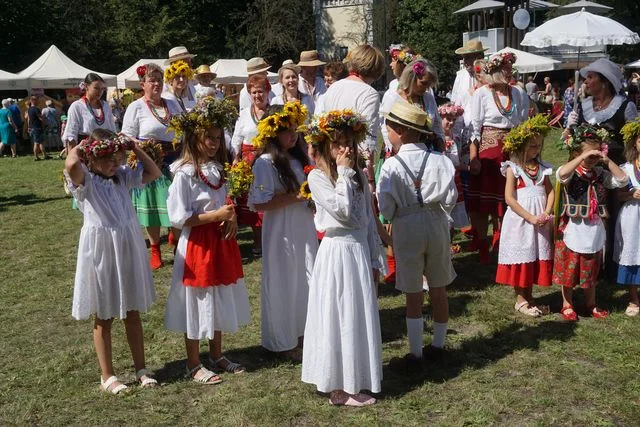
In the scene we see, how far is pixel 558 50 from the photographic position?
4266 centimetres

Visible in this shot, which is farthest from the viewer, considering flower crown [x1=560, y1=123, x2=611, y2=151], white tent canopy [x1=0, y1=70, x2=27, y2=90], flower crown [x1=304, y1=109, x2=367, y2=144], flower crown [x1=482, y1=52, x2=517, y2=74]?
white tent canopy [x1=0, y1=70, x2=27, y2=90]

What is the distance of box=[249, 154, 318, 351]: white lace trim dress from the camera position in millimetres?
4879

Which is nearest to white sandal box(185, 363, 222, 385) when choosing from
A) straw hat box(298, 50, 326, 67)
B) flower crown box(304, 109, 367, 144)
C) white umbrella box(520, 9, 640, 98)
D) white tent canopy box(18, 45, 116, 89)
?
flower crown box(304, 109, 367, 144)

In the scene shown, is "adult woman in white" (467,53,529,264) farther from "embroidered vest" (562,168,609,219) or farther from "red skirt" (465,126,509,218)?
"embroidered vest" (562,168,609,219)

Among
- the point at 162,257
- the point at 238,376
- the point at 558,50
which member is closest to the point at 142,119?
the point at 162,257

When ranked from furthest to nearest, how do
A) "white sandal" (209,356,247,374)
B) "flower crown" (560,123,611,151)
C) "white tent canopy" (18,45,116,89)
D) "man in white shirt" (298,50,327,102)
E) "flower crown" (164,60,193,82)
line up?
"white tent canopy" (18,45,116,89) < "man in white shirt" (298,50,327,102) < "flower crown" (164,60,193,82) < "flower crown" (560,123,611,151) < "white sandal" (209,356,247,374)

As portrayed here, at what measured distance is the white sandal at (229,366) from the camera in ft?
15.8

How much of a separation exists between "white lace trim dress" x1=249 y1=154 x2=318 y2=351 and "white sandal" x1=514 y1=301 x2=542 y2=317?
2.05 metres

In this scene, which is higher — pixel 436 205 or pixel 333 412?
pixel 436 205

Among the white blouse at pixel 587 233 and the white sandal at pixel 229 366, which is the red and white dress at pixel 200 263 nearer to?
the white sandal at pixel 229 366

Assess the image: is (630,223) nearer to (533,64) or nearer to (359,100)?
(359,100)

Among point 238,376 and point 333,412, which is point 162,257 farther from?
point 333,412

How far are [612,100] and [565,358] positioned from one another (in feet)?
8.52

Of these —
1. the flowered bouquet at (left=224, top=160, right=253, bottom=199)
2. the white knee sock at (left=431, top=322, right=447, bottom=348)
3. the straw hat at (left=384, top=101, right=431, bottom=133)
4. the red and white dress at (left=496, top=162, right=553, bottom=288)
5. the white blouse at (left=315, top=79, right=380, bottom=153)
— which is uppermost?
the white blouse at (left=315, top=79, right=380, bottom=153)
